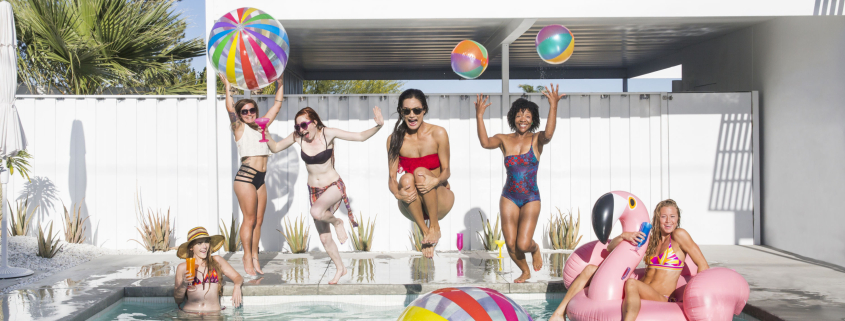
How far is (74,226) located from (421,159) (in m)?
5.50

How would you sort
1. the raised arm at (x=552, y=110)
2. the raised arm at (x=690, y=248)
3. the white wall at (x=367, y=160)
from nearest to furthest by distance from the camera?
the raised arm at (x=690, y=248)
the raised arm at (x=552, y=110)
the white wall at (x=367, y=160)

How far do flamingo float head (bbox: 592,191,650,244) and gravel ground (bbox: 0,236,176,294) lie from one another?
5.31 meters

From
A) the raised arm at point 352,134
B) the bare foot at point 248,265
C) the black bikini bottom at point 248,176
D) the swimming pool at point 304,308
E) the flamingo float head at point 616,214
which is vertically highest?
the raised arm at point 352,134

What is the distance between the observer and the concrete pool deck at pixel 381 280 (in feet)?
15.7

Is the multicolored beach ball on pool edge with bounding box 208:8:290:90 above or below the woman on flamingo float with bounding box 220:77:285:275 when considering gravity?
above

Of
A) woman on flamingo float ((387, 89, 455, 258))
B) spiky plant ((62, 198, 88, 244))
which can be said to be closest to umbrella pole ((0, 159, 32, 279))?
A: spiky plant ((62, 198, 88, 244))

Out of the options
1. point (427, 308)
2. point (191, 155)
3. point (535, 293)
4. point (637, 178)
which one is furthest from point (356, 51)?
point (427, 308)

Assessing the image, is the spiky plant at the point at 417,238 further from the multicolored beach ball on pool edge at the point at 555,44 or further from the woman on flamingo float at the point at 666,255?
the woman on flamingo float at the point at 666,255

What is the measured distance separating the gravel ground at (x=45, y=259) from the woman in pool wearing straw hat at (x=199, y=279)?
77.0 inches

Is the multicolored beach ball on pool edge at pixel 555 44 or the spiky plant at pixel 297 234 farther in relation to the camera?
the spiky plant at pixel 297 234

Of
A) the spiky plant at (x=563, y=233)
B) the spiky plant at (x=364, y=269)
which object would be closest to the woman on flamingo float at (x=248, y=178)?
the spiky plant at (x=364, y=269)

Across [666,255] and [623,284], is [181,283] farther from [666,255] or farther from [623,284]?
[666,255]

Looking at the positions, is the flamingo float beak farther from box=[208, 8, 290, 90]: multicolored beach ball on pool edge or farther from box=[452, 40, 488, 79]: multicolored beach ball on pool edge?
box=[208, 8, 290, 90]: multicolored beach ball on pool edge

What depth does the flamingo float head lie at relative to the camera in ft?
15.0
